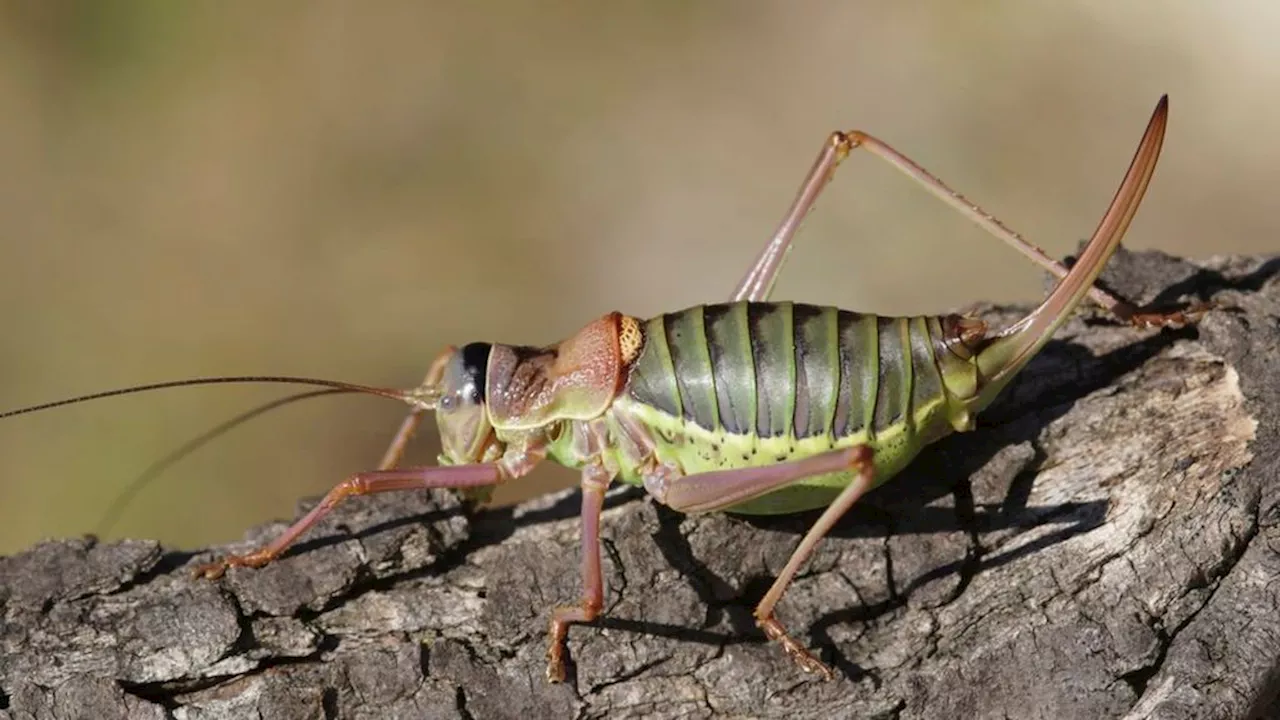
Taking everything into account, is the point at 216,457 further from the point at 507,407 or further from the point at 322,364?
the point at 507,407

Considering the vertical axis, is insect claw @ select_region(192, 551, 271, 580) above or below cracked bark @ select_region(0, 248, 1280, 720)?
above

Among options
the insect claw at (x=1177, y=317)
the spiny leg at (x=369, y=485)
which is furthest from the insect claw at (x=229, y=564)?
the insect claw at (x=1177, y=317)

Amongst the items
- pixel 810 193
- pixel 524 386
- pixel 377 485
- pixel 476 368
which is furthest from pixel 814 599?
pixel 810 193

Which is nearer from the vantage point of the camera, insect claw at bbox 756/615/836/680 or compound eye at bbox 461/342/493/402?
insect claw at bbox 756/615/836/680

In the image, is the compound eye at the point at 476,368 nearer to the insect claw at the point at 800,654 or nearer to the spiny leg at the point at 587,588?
the spiny leg at the point at 587,588

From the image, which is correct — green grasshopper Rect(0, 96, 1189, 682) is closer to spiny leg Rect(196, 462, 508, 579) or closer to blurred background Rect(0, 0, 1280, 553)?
spiny leg Rect(196, 462, 508, 579)

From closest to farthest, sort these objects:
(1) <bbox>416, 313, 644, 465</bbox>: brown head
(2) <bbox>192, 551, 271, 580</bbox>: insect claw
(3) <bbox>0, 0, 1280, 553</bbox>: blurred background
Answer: (2) <bbox>192, 551, 271, 580</bbox>: insect claw
(1) <bbox>416, 313, 644, 465</bbox>: brown head
(3) <bbox>0, 0, 1280, 553</bbox>: blurred background

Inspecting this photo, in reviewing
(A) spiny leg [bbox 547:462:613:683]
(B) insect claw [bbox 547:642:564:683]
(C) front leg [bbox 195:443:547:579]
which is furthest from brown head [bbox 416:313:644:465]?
(B) insect claw [bbox 547:642:564:683]
